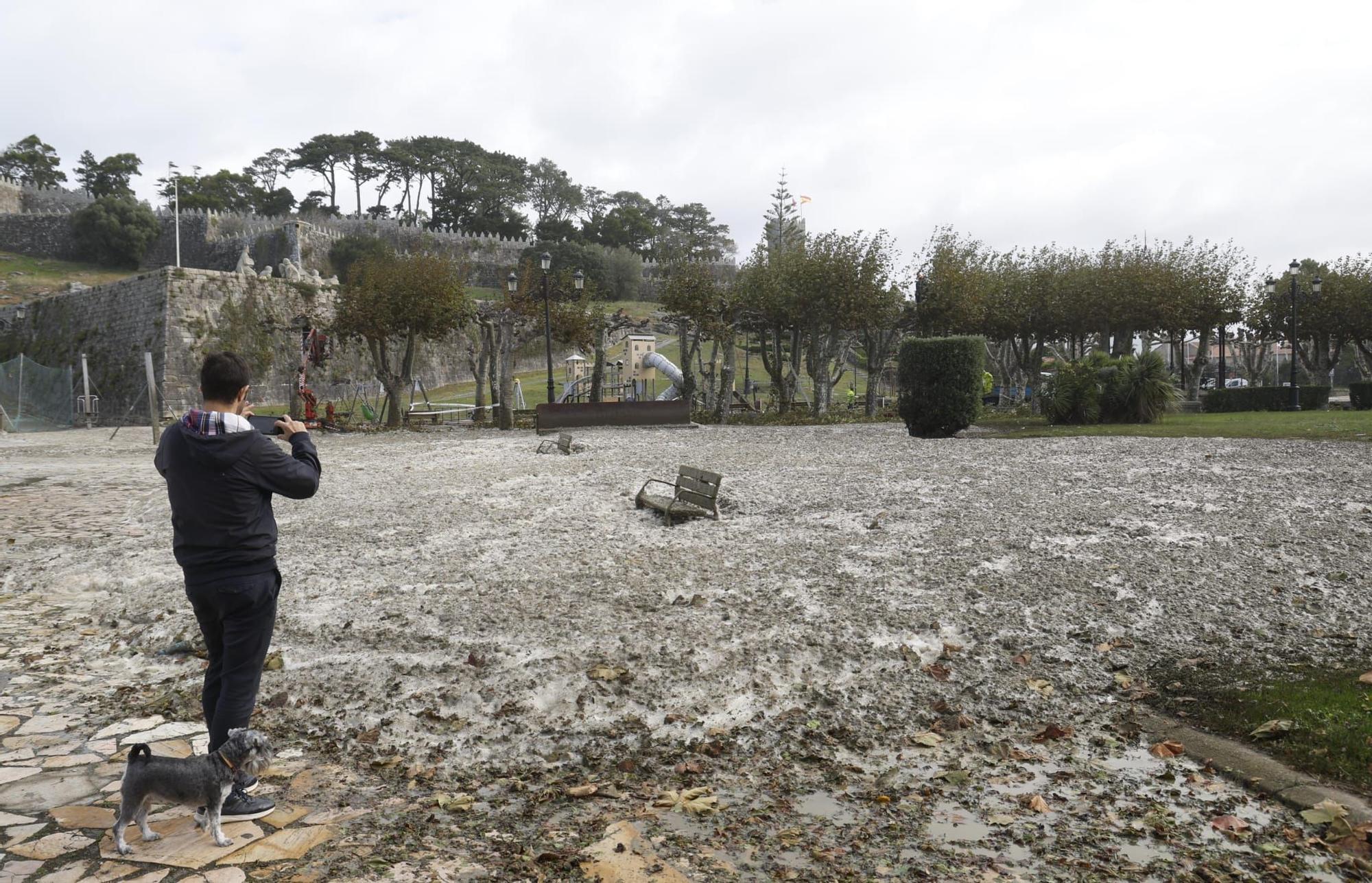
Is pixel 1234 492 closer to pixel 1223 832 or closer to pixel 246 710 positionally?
pixel 1223 832

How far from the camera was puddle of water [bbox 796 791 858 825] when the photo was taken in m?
3.70

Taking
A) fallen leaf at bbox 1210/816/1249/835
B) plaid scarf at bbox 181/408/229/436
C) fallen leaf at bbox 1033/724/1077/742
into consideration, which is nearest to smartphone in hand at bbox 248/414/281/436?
plaid scarf at bbox 181/408/229/436

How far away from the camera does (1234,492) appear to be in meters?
9.69

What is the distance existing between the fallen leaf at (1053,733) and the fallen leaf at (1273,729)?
852 millimetres

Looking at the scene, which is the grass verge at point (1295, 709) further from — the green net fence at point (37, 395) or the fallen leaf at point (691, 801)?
the green net fence at point (37, 395)

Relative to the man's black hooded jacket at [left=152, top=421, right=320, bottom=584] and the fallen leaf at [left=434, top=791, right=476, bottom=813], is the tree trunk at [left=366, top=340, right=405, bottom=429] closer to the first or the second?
the fallen leaf at [left=434, top=791, right=476, bottom=813]

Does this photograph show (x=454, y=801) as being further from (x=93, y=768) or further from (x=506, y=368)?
(x=506, y=368)

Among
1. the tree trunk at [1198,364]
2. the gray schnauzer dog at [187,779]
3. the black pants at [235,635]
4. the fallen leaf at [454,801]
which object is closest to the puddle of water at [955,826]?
the fallen leaf at [454,801]

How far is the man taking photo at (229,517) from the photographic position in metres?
3.27

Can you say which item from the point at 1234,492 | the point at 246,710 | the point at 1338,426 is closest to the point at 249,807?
the point at 246,710

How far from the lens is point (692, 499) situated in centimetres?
952

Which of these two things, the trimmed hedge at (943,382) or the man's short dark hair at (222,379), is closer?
the man's short dark hair at (222,379)

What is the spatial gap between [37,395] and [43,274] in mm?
30326

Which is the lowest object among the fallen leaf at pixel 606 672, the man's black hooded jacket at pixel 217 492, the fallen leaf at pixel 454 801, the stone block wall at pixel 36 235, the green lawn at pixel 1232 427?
the fallen leaf at pixel 454 801
